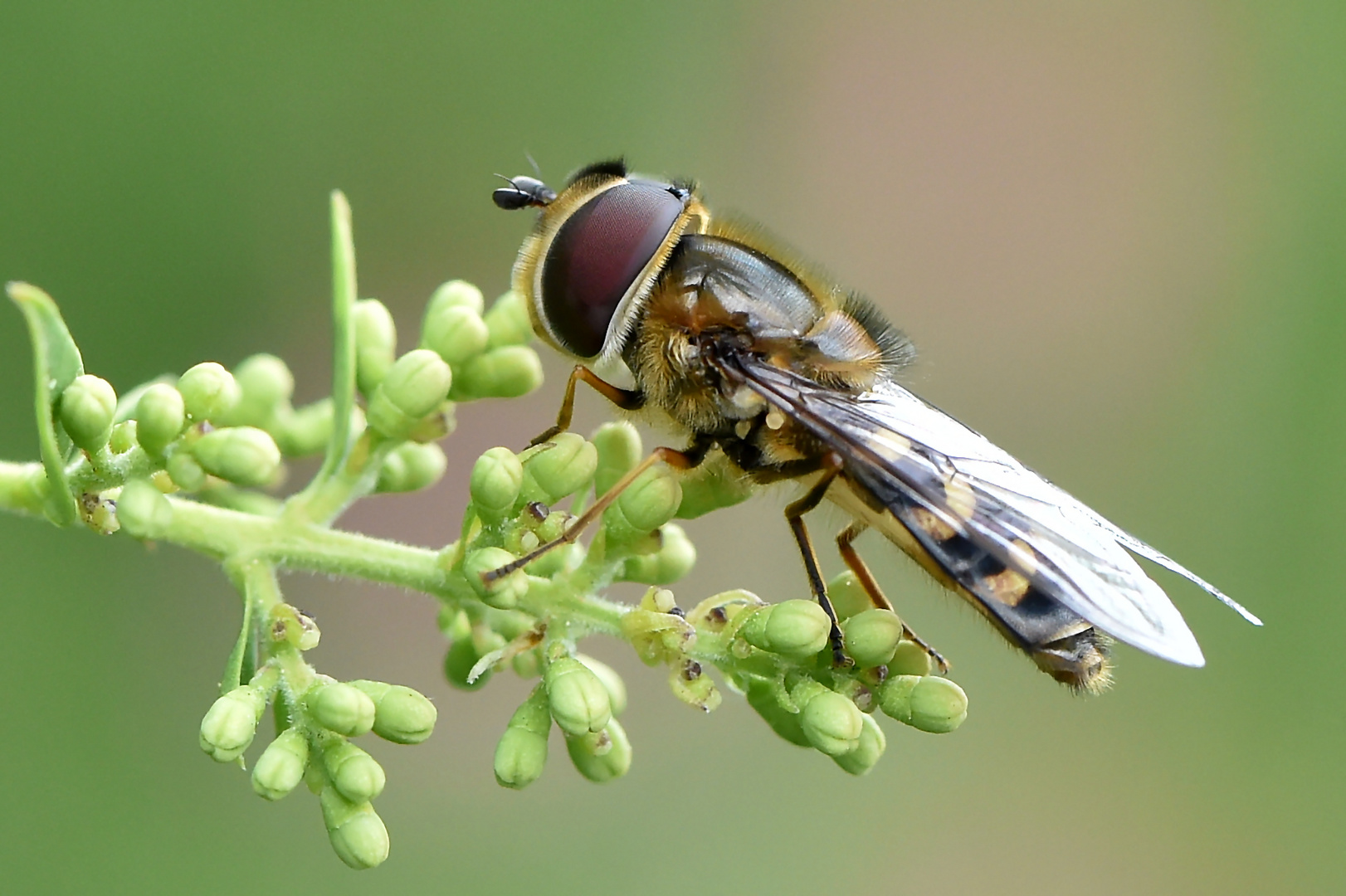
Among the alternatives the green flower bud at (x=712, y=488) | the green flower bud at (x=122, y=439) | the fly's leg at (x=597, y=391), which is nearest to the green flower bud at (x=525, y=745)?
the green flower bud at (x=712, y=488)

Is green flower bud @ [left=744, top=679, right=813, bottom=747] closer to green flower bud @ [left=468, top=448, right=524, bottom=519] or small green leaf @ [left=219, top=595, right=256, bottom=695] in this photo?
green flower bud @ [left=468, top=448, right=524, bottom=519]

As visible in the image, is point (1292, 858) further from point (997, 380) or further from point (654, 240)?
point (654, 240)

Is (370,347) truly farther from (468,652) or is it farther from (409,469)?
(468,652)

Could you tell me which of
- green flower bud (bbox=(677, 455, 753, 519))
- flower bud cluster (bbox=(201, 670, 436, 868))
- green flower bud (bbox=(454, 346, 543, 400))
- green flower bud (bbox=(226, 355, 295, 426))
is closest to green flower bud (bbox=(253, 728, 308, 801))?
flower bud cluster (bbox=(201, 670, 436, 868))

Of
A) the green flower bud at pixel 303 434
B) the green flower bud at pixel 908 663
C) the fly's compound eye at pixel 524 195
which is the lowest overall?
the green flower bud at pixel 303 434

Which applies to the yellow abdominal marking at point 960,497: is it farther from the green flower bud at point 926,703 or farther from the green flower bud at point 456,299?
the green flower bud at point 456,299

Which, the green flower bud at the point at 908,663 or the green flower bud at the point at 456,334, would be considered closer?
the green flower bud at the point at 908,663
